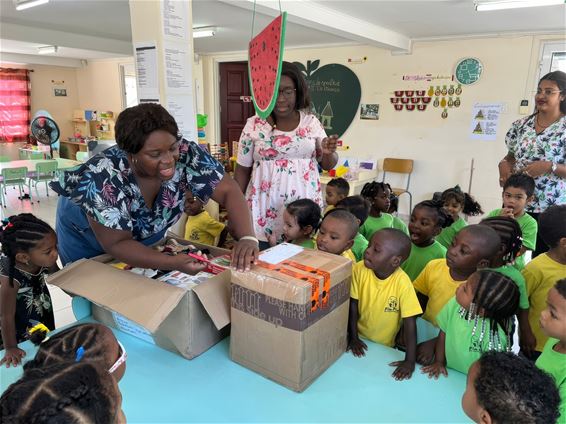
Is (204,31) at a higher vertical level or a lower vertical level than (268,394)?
higher

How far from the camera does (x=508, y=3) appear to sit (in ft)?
10.5

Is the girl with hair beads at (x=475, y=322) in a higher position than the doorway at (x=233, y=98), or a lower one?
lower

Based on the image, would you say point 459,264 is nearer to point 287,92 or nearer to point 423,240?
point 423,240

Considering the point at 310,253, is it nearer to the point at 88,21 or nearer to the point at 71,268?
the point at 71,268

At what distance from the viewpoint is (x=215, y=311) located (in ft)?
3.69

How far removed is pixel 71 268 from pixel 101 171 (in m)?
0.34

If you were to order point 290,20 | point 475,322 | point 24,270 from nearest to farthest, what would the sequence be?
point 475,322 < point 24,270 < point 290,20

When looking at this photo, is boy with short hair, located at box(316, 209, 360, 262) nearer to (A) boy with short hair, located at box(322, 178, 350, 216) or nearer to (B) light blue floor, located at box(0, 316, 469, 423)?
(B) light blue floor, located at box(0, 316, 469, 423)

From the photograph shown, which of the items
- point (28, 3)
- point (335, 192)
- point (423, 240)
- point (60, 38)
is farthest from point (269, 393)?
point (60, 38)

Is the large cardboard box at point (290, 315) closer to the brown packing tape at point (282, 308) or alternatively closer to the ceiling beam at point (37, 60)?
the brown packing tape at point (282, 308)

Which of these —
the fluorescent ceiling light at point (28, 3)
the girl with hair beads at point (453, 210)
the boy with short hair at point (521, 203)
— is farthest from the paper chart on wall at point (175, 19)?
the boy with short hair at point (521, 203)

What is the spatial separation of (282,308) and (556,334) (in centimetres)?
66

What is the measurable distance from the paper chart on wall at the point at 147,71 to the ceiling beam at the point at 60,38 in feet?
12.1

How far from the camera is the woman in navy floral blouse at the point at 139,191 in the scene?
1205mm
